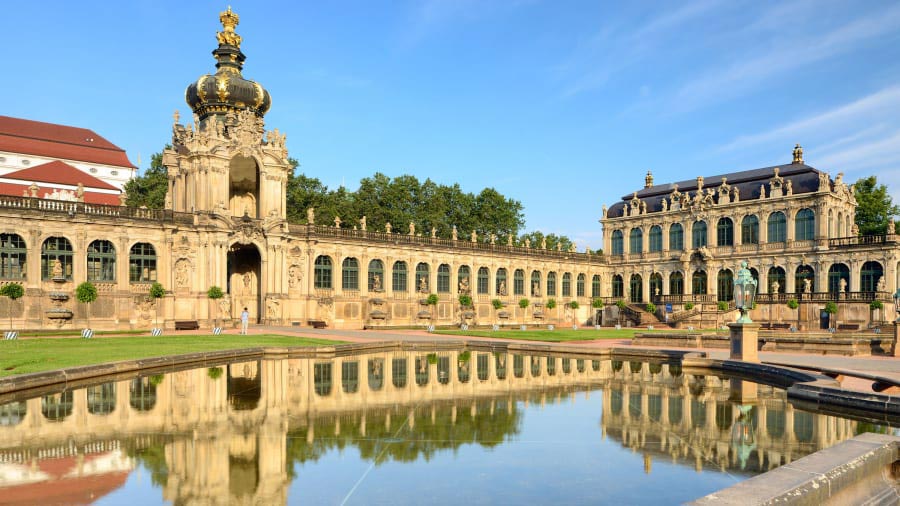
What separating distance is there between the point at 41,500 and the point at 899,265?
242ft

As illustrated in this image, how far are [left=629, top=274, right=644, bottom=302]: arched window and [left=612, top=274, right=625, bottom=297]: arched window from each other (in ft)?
4.74

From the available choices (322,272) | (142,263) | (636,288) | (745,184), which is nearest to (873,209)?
(745,184)

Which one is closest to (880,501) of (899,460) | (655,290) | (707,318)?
(899,460)

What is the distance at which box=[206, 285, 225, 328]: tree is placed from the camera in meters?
49.0

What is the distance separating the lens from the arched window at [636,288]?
3406 inches

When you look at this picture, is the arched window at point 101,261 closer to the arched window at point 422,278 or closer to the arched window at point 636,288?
the arched window at point 422,278

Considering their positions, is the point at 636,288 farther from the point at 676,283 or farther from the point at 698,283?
the point at 698,283

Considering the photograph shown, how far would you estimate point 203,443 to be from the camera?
35.8 ft

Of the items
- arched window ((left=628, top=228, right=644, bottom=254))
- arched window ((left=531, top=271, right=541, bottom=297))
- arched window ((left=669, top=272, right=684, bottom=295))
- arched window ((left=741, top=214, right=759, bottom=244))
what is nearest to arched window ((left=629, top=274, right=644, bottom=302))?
arched window ((left=628, top=228, right=644, bottom=254))

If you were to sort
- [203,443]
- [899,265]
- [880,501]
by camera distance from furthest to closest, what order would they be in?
[899,265] < [203,443] < [880,501]

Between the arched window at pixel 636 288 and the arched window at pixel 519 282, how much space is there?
17.8 metres

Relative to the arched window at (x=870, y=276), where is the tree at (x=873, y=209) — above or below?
above

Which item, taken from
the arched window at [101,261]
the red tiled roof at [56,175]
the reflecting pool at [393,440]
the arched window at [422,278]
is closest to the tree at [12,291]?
the arched window at [101,261]

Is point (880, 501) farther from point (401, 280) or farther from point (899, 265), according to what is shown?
point (899, 265)
